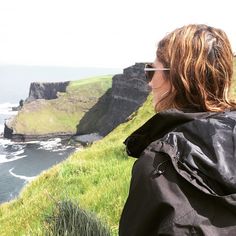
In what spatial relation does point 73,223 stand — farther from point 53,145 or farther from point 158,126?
point 53,145

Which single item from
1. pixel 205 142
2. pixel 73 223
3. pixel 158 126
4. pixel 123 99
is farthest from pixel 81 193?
pixel 123 99

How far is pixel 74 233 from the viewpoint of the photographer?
5203 millimetres

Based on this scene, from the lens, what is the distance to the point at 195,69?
10.2 ft

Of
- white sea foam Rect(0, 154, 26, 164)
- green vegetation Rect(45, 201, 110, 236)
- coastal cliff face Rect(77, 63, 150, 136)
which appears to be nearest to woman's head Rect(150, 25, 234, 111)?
green vegetation Rect(45, 201, 110, 236)

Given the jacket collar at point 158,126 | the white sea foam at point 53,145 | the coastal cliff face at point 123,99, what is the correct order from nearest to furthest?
the jacket collar at point 158,126 < the white sea foam at point 53,145 < the coastal cliff face at point 123,99

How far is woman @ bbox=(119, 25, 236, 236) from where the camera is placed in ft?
8.48

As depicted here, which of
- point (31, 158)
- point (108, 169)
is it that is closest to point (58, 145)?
point (31, 158)

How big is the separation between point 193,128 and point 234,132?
258 millimetres

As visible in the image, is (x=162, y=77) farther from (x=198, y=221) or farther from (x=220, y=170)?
(x=198, y=221)

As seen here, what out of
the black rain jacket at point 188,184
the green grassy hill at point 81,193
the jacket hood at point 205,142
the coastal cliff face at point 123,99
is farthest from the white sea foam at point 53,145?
the black rain jacket at point 188,184

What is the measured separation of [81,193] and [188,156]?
25.1 ft

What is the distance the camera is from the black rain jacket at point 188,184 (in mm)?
2564

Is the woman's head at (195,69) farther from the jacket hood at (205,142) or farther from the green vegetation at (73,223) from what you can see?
the green vegetation at (73,223)

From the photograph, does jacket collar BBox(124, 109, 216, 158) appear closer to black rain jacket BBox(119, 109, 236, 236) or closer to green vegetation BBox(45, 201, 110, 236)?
black rain jacket BBox(119, 109, 236, 236)
